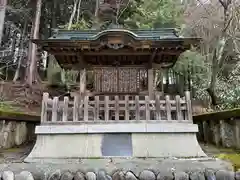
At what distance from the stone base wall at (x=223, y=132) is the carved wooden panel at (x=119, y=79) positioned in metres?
2.52

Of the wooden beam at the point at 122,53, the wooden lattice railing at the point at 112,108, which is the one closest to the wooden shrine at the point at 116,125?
the wooden lattice railing at the point at 112,108

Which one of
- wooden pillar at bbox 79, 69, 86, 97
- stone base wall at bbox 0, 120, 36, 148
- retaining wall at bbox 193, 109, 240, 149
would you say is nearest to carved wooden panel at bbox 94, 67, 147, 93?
wooden pillar at bbox 79, 69, 86, 97

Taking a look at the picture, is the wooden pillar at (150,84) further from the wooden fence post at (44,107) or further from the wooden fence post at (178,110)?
the wooden fence post at (44,107)

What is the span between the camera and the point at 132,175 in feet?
12.9

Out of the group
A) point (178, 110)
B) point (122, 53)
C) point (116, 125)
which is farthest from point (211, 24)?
point (116, 125)

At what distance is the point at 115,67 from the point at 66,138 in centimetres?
303

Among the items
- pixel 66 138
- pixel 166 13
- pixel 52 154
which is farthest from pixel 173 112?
pixel 166 13

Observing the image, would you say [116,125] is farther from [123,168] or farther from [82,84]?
[82,84]

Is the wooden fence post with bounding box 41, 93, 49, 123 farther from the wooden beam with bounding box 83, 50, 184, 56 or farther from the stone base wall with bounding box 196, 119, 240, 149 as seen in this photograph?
the stone base wall with bounding box 196, 119, 240, 149

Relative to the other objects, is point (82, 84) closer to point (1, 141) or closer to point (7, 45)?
point (1, 141)

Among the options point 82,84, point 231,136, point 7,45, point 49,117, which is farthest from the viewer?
point 7,45

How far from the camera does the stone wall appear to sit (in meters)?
3.90

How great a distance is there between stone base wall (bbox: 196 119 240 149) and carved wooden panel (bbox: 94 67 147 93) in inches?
99.1

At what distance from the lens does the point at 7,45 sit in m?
16.9
